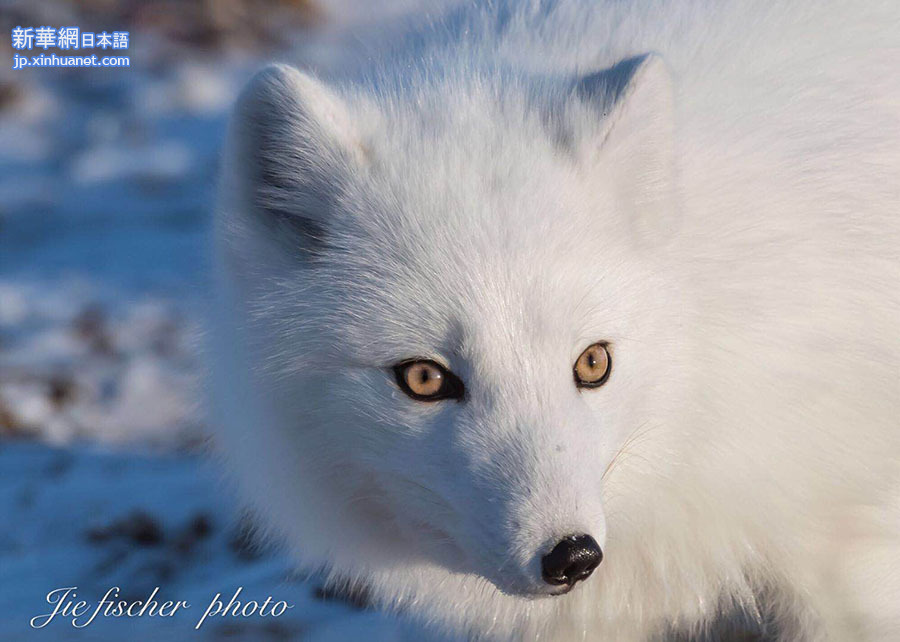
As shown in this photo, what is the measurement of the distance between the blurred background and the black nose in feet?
4.69

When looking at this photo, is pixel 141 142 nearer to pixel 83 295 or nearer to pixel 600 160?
pixel 83 295

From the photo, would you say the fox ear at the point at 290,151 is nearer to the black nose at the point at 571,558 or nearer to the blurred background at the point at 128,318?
the blurred background at the point at 128,318

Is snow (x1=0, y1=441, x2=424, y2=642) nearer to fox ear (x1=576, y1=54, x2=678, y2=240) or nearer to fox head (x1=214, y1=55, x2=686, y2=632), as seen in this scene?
fox head (x1=214, y1=55, x2=686, y2=632)

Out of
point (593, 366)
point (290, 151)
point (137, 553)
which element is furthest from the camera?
point (137, 553)

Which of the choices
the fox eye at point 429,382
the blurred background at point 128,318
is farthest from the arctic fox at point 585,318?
the blurred background at point 128,318

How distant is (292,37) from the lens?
324 inches

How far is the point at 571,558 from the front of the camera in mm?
2248

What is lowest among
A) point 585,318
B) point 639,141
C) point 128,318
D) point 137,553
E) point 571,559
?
point 137,553

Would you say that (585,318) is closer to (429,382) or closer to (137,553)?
(429,382)

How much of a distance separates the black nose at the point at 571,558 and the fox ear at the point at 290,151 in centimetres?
95

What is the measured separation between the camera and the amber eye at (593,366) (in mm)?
2506

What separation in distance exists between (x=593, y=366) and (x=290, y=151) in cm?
86

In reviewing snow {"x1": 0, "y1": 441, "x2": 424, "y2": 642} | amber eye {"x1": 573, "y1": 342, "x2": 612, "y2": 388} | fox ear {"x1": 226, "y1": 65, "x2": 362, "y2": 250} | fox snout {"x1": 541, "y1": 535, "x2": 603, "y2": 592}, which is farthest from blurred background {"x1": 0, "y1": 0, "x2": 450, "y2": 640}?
fox snout {"x1": 541, "y1": 535, "x2": 603, "y2": 592}

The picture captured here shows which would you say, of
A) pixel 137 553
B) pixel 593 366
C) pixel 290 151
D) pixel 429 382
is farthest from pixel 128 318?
pixel 593 366
